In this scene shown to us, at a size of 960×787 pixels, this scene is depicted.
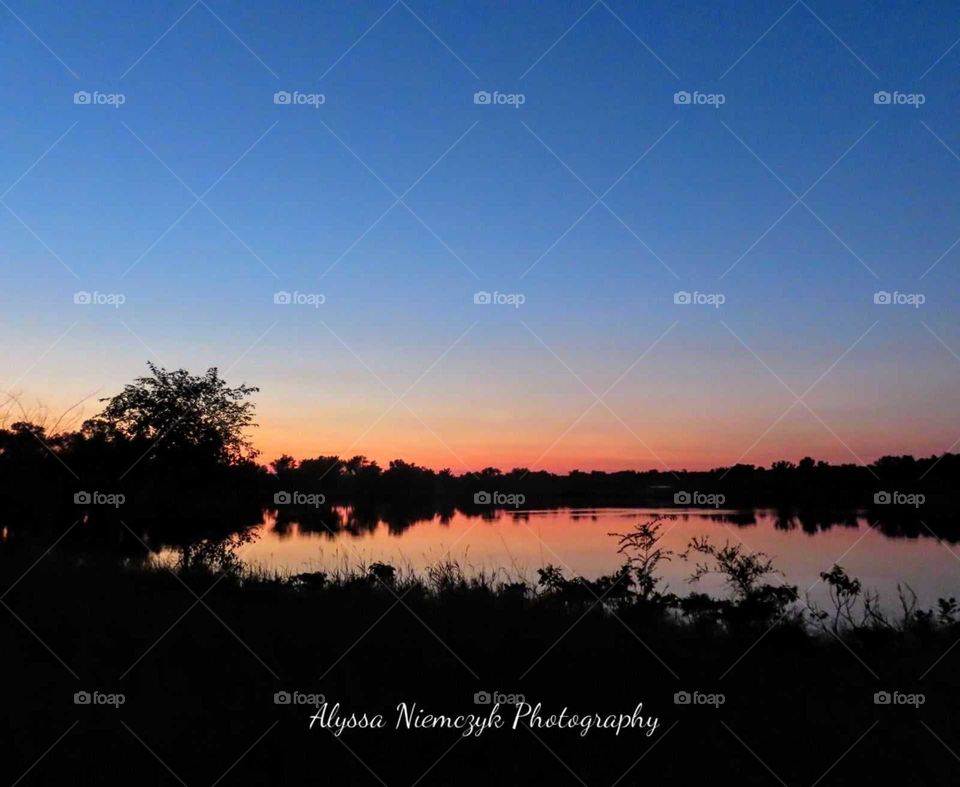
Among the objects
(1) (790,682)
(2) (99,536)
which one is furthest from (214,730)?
(2) (99,536)

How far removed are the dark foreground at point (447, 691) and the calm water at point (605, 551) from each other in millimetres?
4057

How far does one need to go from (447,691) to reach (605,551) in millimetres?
13472

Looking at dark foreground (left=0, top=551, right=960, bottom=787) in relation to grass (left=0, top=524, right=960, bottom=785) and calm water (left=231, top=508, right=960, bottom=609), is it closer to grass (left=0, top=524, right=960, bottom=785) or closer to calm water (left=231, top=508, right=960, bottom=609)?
grass (left=0, top=524, right=960, bottom=785)

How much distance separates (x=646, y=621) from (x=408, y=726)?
4.50m

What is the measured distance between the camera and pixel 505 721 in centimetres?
656

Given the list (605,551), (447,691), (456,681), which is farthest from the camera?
(605,551)

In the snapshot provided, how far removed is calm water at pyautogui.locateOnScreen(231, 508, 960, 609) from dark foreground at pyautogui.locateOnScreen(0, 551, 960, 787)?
4057 mm

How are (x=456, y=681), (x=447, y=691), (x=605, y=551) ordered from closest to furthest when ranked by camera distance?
(x=447, y=691) < (x=456, y=681) < (x=605, y=551)

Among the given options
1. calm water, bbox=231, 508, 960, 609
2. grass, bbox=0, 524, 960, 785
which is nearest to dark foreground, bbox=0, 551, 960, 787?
grass, bbox=0, 524, 960, 785

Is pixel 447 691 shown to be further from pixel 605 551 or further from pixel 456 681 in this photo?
pixel 605 551

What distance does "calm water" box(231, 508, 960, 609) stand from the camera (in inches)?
609

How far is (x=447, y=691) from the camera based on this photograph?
23.3 feet

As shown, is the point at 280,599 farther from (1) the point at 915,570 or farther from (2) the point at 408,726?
(1) the point at 915,570

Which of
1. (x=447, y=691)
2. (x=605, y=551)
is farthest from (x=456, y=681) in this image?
(x=605, y=551)
